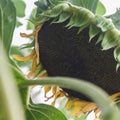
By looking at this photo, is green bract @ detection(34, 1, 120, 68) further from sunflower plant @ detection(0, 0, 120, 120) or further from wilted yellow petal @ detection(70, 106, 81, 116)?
wilted yellow petal @ detection(70, 106, 81, 116)

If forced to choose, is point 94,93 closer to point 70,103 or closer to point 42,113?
point 42,113

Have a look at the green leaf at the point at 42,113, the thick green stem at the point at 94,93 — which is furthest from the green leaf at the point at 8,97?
the green leaf at the point at 42,113

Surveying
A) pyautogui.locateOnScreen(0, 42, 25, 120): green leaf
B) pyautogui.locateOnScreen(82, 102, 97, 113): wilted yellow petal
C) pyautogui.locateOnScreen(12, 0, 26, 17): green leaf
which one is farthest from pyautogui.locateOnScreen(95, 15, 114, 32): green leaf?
pyautogui.locateOnScreen(0, 42, 25, 120): green leaf

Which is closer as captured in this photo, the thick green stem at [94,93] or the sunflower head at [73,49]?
the thick green stem at [94,93]

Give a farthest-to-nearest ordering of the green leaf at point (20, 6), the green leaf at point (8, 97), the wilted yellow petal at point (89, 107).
Answer: the green leaf at point (20, 6) < the wilted yellow petal at point (89, 107) < the green leaf at point (8, 97)

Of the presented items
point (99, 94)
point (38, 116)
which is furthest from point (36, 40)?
point (99, 94)

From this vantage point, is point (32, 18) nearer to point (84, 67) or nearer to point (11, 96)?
point (84, 67)

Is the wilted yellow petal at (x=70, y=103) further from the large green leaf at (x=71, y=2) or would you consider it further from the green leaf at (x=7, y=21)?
the green leaf at (x=7, y=21)
